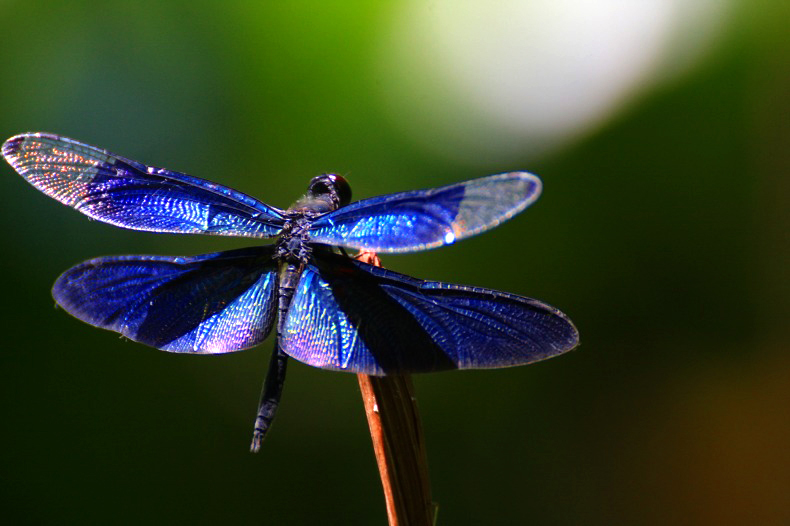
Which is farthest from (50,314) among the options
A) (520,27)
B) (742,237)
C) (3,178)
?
(742,237)

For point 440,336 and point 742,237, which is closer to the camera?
point 440,336

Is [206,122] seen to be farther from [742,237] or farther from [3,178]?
[742,237]

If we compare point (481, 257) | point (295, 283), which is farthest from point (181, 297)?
point (481, 257)

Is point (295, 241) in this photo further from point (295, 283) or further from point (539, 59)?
point (539, 59)

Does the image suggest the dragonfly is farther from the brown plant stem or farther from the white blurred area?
the white blurred area

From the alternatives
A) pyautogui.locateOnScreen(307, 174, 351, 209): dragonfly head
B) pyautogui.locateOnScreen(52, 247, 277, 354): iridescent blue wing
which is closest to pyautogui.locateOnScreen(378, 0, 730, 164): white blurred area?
pyautogui.locateOnScreen(307, 174, 351, 209): dragonfly head

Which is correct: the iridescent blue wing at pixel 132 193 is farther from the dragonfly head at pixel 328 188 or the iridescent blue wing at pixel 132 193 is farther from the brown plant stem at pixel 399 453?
the brown plant stem at pixel 399 453
